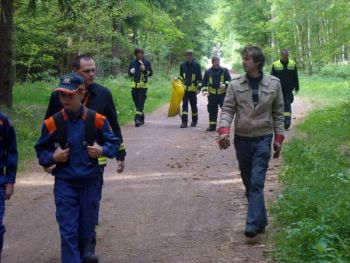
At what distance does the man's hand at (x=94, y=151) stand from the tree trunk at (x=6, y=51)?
38.3ft

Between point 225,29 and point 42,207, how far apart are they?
59675mm

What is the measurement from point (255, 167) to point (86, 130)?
7.80 feet

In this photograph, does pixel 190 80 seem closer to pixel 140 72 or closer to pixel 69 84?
pixel 140 72

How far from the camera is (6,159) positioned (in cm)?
483

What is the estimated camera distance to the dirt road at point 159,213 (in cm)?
601

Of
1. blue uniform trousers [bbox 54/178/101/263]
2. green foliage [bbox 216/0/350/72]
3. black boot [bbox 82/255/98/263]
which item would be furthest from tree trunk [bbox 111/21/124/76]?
blue uniform trousers [bbox 54/178/101/263]

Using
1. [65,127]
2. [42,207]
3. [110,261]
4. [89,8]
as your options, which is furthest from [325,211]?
[89,8]

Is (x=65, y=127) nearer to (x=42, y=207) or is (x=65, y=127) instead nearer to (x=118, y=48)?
(x=42, y=207)

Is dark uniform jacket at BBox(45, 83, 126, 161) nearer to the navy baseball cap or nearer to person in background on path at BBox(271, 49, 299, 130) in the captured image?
the navy baseball cap

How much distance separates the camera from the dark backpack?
4754 millimetres

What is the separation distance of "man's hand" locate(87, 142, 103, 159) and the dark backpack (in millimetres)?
55

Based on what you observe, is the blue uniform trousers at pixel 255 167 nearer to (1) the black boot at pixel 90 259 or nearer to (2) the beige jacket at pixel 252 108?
(2) the beige jacket at pixel 252 108

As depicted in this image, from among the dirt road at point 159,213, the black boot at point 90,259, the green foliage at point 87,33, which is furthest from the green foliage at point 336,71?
the black boot at point 90,259

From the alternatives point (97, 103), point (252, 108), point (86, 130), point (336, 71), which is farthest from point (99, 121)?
point (336, 71)
